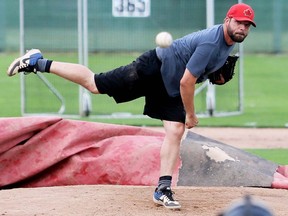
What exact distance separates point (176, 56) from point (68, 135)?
2.01 metres

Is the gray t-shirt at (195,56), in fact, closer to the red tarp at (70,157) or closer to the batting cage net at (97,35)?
the red tarp at (70,157)

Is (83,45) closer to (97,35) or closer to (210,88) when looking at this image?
(97,35)

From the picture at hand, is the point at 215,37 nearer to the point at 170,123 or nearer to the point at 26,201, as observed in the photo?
the point at 170,123

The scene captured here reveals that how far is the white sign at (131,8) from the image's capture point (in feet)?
53.5

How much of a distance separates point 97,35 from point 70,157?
7552mm

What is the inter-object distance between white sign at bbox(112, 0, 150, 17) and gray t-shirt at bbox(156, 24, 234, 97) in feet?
27.6

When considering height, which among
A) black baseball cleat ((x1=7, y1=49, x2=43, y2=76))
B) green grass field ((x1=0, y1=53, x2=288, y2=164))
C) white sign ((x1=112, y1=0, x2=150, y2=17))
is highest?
white sign ((x1=112, y1=0, x2=150, y2=17))

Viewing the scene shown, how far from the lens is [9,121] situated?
9.48 m

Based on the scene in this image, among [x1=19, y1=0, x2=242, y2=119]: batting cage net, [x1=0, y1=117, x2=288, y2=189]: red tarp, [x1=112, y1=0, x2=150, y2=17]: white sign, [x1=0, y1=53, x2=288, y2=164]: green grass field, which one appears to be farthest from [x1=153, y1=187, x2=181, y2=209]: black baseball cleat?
[x1=112, y1=0, x2=150, y2=17]: white sign

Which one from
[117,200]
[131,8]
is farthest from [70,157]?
[131,8]

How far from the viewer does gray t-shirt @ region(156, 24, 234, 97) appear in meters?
7.55

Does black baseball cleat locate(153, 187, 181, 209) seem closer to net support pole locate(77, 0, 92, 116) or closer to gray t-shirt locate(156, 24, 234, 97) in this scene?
gray t-shirt locate(156, 24, 234, 97)

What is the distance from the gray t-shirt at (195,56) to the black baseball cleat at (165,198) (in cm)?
79

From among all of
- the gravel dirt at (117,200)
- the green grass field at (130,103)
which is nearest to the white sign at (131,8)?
the green grass field at (130,103)
